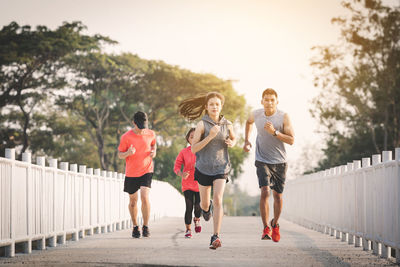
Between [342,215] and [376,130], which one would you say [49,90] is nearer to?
[376,130]

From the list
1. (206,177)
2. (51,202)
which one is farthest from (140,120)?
(206,177)

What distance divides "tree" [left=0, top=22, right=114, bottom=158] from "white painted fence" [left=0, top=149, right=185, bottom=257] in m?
23.6

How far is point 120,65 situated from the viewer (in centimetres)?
→ 4762

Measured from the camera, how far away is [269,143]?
1089 cm

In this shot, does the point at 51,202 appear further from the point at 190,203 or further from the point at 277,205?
the point at 277,205

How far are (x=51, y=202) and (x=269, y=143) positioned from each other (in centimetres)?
327

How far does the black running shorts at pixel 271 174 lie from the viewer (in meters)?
10.8

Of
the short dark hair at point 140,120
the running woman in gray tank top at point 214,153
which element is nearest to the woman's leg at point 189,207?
the short dark hair at point 140,120

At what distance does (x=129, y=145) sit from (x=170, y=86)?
38196 mm

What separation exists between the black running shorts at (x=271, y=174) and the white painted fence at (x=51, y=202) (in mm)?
3014

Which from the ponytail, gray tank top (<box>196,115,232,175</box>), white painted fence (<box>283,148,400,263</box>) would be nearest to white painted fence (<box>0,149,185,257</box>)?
the ponytail

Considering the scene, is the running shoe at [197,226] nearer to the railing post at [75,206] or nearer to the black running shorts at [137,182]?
the black running shorts at [137,182]

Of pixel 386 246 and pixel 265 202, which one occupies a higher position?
pixel 265 202

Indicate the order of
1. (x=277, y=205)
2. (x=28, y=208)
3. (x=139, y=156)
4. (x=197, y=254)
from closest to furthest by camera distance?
(x=197, y=254)
(x=28, y=208)
(x=277, y=205)
(x=139, y=156)
